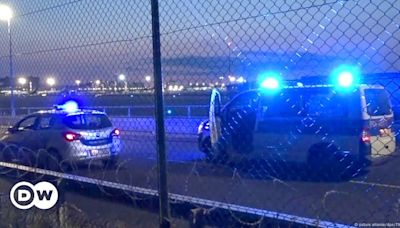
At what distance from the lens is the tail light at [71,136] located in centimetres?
1016

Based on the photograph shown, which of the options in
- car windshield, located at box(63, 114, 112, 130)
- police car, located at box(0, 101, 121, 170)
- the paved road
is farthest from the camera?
car windshield, located at box(63, 114, 112, 130)

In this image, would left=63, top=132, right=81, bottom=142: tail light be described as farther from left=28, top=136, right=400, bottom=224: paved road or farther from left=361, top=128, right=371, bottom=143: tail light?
left=361, top=128, right=371, bottom=143: tail light

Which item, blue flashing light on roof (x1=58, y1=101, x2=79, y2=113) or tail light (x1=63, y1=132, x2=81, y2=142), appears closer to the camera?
tail light (x1=63, y1=132, x2=81, y2=142)

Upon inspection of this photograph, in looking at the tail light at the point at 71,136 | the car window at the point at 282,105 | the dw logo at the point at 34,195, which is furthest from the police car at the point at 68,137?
the dw logo at the point at 34,195

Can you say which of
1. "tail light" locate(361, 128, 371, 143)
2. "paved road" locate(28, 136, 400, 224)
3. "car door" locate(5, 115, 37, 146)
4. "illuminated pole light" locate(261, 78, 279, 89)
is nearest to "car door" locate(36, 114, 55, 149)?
"car door" locate(5, 115, 37, 146)

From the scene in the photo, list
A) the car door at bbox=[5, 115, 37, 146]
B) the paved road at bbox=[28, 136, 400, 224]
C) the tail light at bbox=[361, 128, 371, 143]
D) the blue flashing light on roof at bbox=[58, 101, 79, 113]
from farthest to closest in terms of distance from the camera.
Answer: the car door at bbox=[5, 115, 37, 146] < the blue flashing light on roof at bbox=[58, 101, 79, 113] < the tail light at bbox=[361, 128, 371, 143] < the paved road at bbox=[28, 136, 400, 224]

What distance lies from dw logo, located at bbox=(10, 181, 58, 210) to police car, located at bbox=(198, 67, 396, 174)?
3982 millimetres

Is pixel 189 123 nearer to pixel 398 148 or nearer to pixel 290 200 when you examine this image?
pixel 398 148

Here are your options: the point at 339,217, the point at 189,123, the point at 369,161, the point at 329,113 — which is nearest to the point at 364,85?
the point at 329,113

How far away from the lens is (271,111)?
866cm

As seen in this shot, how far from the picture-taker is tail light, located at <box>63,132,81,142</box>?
10.2m

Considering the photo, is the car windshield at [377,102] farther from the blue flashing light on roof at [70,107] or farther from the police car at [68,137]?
the blue flashing light on roof at [70,107]

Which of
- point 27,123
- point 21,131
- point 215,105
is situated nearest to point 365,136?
point 215,105

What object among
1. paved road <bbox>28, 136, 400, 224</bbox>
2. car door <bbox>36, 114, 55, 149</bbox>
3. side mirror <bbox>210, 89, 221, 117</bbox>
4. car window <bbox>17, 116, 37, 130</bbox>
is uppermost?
car window <bbox>17, 116, 37, 130</bbox>
